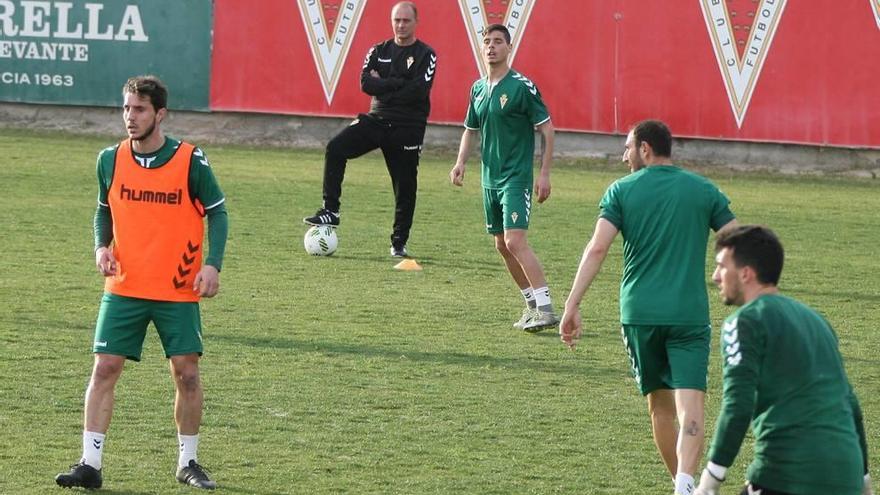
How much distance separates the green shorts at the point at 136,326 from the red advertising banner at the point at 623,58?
1582 cm

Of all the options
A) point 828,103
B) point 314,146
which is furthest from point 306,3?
point 828,103

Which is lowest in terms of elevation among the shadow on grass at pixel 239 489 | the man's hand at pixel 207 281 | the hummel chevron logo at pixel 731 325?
the shadow on grass at pixel 239 489

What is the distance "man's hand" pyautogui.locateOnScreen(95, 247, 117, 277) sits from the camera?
689 centimetres

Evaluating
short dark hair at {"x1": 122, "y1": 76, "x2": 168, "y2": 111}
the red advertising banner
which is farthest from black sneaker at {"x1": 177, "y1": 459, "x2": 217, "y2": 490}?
the red advertising banner

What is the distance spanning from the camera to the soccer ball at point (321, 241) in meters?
14.2

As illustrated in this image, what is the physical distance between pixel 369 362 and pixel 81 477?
323cm

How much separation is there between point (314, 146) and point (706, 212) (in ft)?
56.1

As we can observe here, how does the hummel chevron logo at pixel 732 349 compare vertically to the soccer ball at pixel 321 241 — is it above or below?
above

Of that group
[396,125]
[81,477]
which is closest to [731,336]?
[81,477]

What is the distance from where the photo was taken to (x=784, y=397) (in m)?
4.83

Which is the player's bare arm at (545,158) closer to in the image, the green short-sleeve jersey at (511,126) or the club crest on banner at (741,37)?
the green short-sleeve jersey at (511,126)

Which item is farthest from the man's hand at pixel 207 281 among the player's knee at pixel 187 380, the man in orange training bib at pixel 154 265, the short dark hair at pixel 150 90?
the short dark hair at pixel 150 90

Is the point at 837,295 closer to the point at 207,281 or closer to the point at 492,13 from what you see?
the point at 207,281

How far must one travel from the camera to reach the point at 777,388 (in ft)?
15.9
